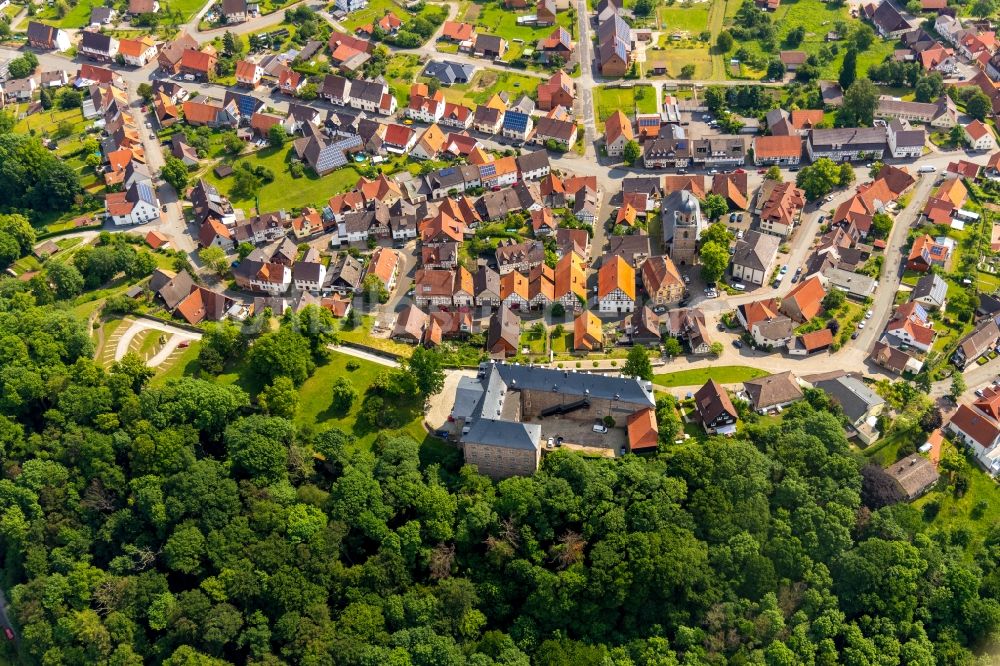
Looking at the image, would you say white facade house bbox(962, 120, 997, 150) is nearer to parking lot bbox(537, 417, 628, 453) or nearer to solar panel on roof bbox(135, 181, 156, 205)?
parking lot bbox(537, 417, 628, 453)

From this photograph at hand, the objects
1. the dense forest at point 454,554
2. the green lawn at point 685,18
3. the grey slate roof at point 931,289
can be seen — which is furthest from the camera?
the green lawn at point 685,18

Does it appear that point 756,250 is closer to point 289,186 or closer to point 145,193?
point 289,186

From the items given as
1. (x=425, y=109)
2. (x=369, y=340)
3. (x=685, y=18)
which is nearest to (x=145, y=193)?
(x=425, y=109)

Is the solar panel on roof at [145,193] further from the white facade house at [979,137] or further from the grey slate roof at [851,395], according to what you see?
the white facade house at [979,137]

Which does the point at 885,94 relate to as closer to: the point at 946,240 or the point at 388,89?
the point at 946,240

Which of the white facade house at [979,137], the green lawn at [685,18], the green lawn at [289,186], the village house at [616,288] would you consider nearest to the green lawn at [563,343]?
the village house at [616,288]

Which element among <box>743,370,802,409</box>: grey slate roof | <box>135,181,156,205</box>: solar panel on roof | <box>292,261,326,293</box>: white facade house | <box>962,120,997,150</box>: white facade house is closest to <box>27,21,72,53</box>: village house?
<box>135,181,156,205</box>: solar panel on roof
